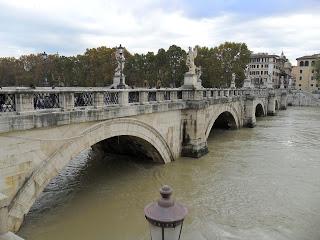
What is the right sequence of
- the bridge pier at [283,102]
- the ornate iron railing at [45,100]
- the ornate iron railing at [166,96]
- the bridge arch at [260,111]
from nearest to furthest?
the ornate iron railing at [45,100] → the ornate iron railing at [166,96] → the bridge arch at [260,111] → the bridge pier at [283,102]

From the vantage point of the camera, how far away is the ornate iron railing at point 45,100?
337 inches

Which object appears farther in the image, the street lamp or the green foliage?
the green foliage

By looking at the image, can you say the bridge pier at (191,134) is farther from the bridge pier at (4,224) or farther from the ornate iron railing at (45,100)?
the bridge pier at (4,224)

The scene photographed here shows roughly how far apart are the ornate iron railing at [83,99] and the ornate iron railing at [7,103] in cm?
229

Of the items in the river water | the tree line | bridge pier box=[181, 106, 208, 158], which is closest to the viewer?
the river water

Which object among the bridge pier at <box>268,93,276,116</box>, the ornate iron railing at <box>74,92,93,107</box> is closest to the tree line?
the bridge pier at <box>268,93,276,116</box>

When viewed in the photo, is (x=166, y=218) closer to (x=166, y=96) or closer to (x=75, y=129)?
(x=75, y=129)

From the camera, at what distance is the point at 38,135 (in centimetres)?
851

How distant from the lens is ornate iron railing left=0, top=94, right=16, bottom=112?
7.65m

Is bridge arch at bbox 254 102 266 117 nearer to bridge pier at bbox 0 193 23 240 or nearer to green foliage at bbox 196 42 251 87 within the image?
green foliage at bbox 196 42 251 87

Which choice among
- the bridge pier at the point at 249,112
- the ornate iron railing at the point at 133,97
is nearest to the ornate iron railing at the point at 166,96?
the ornate iron railing at the point at 133,97

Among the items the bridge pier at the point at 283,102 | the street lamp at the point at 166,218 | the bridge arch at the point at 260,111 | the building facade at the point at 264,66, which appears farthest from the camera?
the building facade at the point at 264,66

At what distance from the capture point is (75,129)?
9828mm

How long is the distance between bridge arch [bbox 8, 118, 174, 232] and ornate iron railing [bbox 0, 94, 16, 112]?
1.77 meters
